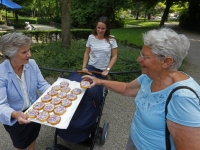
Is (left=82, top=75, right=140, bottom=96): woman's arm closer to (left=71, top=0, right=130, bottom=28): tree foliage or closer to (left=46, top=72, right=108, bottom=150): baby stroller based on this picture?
Answer: (left=46, top=72, right=108, bottom=150): baby stroller

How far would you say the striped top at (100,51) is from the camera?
3203 millimetres

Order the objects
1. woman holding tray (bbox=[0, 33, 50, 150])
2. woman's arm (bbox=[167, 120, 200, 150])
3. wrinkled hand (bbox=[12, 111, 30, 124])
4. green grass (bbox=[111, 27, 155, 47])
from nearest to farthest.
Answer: woman's arm (bbox=[167, 120, 200, 150]) < wrinkled hand (bbox=[12, 111, 30, 124]) < woman holding tray (bbox=[0, 33, 50, 150]) < green grass (bbox=[111, 27, 155, 47])

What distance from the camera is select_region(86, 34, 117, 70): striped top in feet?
10.5

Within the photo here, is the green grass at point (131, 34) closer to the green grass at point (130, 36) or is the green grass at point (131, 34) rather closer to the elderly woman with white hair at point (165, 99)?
the green grass at point (130, 36)

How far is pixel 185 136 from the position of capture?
1.13 meters

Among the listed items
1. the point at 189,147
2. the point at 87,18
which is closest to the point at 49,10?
the point at 87,18

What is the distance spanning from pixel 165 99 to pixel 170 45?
0.37 meters

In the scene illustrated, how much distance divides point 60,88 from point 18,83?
470 mm

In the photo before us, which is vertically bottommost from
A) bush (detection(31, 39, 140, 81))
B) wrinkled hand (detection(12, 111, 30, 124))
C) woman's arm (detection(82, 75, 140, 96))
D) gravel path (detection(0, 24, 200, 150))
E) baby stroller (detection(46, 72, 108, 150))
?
gravel path (detection(0, 24, 200, 150))

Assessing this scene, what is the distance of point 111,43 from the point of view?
10.6ft

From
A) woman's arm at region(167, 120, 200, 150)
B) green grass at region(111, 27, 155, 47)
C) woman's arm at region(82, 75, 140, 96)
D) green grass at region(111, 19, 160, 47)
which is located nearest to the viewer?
woman's arm at region(167, 120, 200, 150)

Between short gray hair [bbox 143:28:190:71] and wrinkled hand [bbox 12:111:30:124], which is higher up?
short gray hair [bbox 143:28:190:71]

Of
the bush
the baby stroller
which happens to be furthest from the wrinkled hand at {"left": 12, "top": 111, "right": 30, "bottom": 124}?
the bush

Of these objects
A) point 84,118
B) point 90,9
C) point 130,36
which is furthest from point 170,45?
point 90,9
